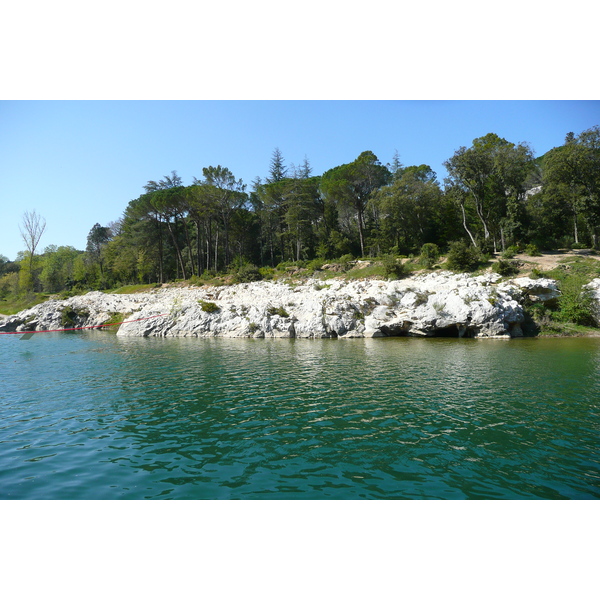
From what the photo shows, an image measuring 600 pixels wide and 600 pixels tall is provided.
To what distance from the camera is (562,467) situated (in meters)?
8.04

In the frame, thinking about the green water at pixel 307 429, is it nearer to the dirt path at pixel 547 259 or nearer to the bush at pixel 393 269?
the dirt path at pixel 547 259

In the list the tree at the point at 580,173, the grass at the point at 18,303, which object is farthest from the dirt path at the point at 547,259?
the grass at the point at 18,303

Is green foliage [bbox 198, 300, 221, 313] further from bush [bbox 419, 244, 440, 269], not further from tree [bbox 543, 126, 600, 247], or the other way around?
tree [bbox 543, 126, 600, 247]

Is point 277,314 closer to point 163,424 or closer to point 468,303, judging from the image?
point 468,303

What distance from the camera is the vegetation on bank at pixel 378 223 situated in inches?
1678

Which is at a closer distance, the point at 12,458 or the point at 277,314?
the point at 12,458

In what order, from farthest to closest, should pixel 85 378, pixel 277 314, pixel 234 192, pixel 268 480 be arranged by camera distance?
1. pixel 234 192
2. pixel 277 314
3. pixel 85 378
4. pixel 268 480

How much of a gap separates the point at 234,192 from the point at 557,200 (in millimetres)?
49489

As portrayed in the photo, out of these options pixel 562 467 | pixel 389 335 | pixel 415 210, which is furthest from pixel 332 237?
pixel 562 467

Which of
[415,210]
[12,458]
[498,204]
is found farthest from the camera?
[415,210]

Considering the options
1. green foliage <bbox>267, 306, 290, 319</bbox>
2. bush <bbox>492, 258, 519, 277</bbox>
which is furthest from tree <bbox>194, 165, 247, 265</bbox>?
bush <bbox>492, 258, 519, 277</bbox>

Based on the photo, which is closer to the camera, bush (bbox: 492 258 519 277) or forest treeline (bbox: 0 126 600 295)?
bush (bbox: 492 258 519 277)

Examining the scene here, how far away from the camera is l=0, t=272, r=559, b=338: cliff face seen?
3061 cm

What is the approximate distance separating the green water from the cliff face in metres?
10.1
